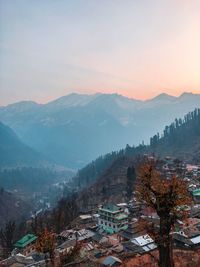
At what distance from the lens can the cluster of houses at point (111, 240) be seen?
36.2 metres

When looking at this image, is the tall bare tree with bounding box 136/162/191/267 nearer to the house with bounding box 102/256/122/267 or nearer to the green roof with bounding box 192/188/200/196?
the house with bounding box 102/256/122/267

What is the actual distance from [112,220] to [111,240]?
31.5ft

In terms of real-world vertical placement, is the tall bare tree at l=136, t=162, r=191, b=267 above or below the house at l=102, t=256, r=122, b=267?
above

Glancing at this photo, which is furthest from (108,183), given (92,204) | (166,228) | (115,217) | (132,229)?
(166,228)

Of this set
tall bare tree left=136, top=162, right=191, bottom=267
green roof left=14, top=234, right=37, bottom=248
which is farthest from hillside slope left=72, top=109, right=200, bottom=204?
tall bare tree left=136, top=162, right=191, bottom=267

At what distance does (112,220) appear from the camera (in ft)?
184

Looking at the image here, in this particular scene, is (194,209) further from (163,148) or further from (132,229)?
(163,148)

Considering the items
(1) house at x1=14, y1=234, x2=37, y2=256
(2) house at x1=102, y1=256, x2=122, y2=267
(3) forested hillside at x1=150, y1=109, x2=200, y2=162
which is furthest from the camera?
(3) forested hillside at x1=150, y1=109, x2=200, y2=162

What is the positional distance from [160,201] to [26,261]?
107ft

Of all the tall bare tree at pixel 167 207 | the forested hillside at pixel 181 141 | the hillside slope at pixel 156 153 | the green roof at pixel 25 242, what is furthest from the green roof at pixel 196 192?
the forested hillside at pixel 181 141

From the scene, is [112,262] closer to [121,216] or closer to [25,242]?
[121,216]

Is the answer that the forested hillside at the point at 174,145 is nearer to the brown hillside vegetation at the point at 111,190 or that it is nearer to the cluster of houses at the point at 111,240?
the brown hillside vegetation at the point at 111,190

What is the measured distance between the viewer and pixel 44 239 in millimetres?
24391

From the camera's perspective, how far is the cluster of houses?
36.2 m
